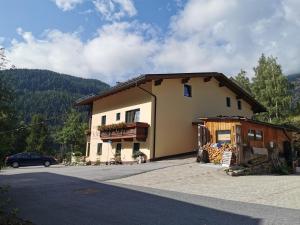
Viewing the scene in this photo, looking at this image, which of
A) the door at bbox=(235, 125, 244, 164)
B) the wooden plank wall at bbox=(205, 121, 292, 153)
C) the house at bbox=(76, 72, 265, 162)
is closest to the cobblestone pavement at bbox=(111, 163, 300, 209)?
the door at bbox=(235, 125, 244, 164)

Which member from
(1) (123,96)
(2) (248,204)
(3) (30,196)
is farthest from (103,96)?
(2) (248,204)

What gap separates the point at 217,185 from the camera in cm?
1504

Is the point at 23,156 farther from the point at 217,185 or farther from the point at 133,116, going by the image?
the point at 217,185

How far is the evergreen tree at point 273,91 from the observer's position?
45.2 meters

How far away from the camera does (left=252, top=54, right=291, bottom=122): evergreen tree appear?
1778 inches

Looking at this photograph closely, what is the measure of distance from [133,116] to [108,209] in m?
19.4

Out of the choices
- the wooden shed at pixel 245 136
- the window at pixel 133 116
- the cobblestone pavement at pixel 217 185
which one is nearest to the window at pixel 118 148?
the window at pixel 133 116

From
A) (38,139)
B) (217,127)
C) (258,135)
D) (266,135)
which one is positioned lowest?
(258,135)

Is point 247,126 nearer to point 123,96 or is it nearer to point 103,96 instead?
point 123,96

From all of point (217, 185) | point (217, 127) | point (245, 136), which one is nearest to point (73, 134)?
point (217, 127)

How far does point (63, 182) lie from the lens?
15.5 metres

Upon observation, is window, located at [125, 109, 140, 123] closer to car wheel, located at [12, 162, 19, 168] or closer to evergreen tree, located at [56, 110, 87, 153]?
car wheel, located at [12, 162, 19, 168]

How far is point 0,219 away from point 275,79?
4355 cm

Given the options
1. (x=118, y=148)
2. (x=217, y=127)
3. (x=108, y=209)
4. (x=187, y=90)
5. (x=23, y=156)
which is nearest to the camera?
(x=108, y=209)
